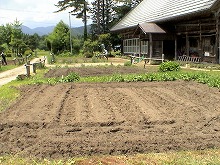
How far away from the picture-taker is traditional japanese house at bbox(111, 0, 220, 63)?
2141 cm

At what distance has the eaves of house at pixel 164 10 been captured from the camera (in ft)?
71.0

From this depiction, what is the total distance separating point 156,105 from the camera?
32.0 ft

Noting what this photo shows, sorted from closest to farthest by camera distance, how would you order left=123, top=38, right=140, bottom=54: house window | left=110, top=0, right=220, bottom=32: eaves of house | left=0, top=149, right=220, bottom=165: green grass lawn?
1. left=0, top=149, right=220, bottom=165: green grass lawn
2. left=110, top=0, right=220, bottom=32: eaves of house
3. left=123, top=38, right=140, bottom=54: house window

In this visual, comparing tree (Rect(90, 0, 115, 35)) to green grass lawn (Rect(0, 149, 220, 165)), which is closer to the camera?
green grass lawn (Rect(0, 149, 220, 165))

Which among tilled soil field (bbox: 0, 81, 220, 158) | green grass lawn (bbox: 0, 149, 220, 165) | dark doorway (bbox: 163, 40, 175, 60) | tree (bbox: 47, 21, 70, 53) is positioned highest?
tree (bbox: 47, 21, 70, 53)

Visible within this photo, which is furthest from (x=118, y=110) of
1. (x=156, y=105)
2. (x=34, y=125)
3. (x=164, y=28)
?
(x=164, y=28)

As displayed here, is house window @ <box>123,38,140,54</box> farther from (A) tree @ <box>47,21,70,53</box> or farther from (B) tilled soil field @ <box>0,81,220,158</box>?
(B) tilled soil field @ <box>0,81,220,158</box>

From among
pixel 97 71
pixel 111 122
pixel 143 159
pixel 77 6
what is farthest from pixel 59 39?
pixel 143 159

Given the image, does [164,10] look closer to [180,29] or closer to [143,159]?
[180,29]

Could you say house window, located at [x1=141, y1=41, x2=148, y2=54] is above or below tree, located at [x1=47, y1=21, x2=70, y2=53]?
below

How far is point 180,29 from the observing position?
2641 cm

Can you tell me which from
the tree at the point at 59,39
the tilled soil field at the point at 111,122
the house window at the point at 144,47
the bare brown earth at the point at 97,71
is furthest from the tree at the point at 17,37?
the tilled soil field at the point at 111,122

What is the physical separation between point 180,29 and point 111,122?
20101mm

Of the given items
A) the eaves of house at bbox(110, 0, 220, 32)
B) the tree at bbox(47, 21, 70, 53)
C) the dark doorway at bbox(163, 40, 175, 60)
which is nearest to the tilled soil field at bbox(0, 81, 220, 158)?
the eaves of house at bbox(110, 0, 220, 32)
